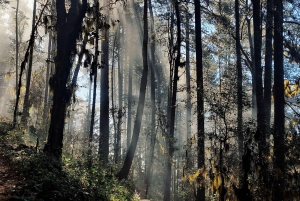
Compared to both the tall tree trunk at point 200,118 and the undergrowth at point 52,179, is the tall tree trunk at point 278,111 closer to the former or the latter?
the tall tree trunk at point 200,118

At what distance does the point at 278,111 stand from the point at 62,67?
738 cm

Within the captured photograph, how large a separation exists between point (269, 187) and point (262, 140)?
4.76 ft

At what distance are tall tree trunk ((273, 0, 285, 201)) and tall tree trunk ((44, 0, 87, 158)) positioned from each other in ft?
20.5

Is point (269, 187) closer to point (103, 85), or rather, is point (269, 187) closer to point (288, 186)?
point (288, 186)

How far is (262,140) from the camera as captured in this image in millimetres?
8977

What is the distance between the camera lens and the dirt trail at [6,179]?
562 cm

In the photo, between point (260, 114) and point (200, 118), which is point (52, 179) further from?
point (260, 114)

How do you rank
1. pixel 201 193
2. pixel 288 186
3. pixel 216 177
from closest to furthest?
pixel 288 186 → pixel 216 177 → pixel 201 193

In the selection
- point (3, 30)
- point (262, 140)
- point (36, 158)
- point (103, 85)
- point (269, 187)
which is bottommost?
point (269, 187)

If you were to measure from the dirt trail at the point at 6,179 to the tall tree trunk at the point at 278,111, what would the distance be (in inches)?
244

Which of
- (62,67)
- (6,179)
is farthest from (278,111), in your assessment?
(6,179)

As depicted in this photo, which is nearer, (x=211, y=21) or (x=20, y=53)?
(x=211, y=21)

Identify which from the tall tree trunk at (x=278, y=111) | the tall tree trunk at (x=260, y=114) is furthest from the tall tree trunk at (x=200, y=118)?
the tall tree trunk at (x=278, y=111)

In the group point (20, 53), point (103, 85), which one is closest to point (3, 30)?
point (20, 53)
